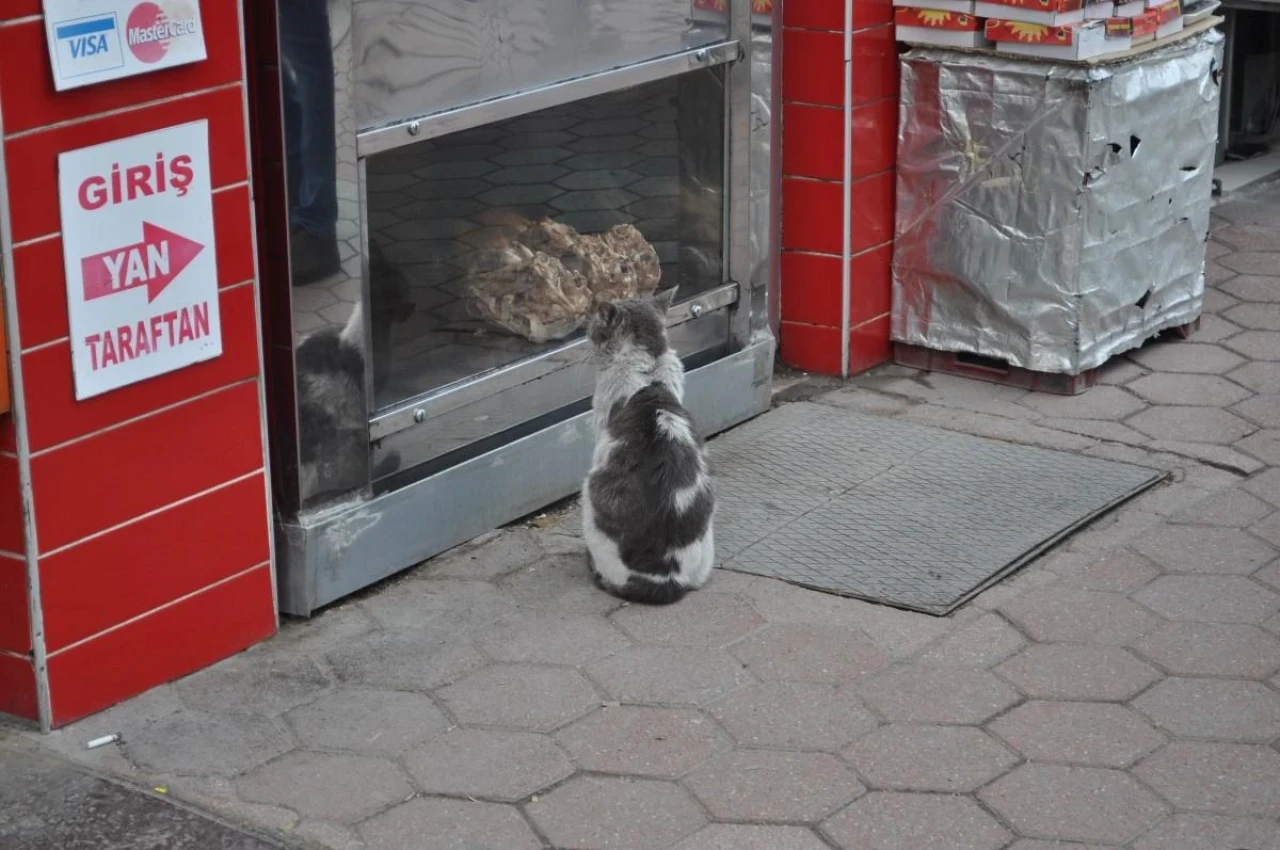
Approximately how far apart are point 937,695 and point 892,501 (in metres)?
1.09

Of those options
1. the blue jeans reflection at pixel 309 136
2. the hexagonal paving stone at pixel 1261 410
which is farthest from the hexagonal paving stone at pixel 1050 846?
the hexagonal paving stone at pixel 1261 410

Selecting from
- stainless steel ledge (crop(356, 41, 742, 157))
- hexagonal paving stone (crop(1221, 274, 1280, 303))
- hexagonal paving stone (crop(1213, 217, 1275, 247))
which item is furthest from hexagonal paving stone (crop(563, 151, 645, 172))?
hexagonal paving stone (crop(1213, 217, 1275, 247))

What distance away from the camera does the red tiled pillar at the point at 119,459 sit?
3.50 m

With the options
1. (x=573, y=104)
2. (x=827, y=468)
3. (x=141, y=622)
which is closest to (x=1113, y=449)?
(x=827, y=468)

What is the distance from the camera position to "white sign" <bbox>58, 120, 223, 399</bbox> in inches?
142

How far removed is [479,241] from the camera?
189 inches

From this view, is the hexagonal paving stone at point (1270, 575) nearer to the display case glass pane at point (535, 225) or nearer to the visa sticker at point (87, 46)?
the display case glass pane at point (535, 225)

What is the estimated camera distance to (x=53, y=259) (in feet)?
11.6

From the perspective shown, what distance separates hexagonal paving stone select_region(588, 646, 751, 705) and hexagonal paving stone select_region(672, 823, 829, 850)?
521mm

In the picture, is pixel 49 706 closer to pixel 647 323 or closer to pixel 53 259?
pixel 53 259

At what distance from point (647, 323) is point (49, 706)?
5.53 feet

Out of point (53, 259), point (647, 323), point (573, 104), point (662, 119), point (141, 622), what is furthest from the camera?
point (662, 119)

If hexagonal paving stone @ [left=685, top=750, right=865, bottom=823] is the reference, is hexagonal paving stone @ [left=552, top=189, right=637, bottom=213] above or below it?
above

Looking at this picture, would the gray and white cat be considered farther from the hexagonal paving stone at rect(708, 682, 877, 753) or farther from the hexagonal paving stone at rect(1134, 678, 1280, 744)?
the hexagonal paving stone at rect(1134, 678, 1280, 744)
